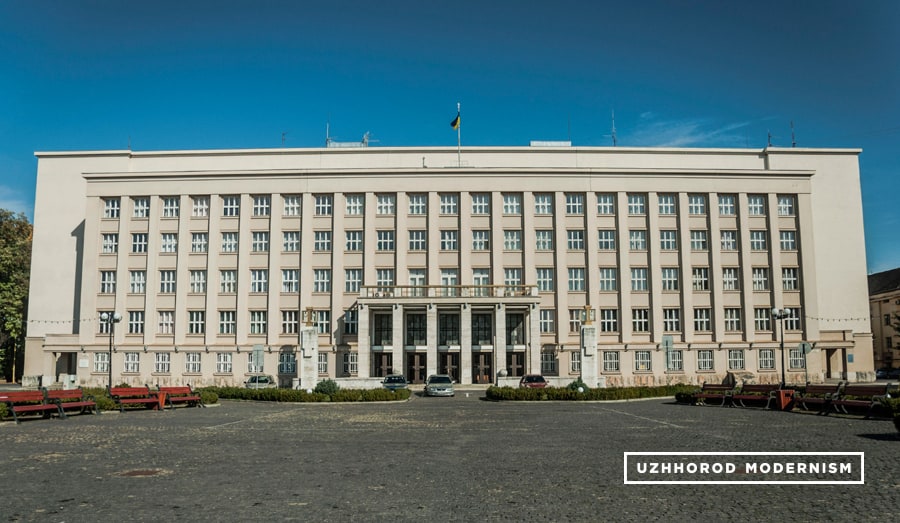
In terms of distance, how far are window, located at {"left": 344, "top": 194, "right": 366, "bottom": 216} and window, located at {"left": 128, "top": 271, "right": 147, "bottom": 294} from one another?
1596cm

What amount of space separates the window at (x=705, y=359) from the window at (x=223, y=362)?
1351 inches

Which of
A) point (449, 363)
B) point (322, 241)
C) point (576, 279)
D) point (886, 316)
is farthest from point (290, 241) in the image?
point (886, 316)

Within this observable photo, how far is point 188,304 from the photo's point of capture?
56.7m

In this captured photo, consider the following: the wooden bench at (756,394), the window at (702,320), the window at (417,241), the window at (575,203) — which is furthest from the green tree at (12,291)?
the wooden bench at (756,394)

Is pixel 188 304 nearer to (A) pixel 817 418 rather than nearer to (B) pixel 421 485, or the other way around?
(A) pixel 817 418

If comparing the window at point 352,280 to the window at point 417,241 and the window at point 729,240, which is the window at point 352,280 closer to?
the window at point 417,241

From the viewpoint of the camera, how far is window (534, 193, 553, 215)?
5728 cm

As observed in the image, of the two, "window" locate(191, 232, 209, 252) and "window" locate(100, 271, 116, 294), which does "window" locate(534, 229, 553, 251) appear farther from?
"window" locate(100, 271, 116, 294)

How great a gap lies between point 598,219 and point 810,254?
1600 cm

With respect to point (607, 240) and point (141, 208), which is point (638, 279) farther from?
point (141, 208)

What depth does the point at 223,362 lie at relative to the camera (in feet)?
182

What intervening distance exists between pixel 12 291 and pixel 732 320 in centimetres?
6023

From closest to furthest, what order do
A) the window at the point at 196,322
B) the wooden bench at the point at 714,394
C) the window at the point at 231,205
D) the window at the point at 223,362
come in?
the wooden bench at the point at 714,394 → the window at the point at 223,362 → the window at the point at 196,322 → the window at the point at 231,205

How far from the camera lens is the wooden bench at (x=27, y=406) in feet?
74.5
